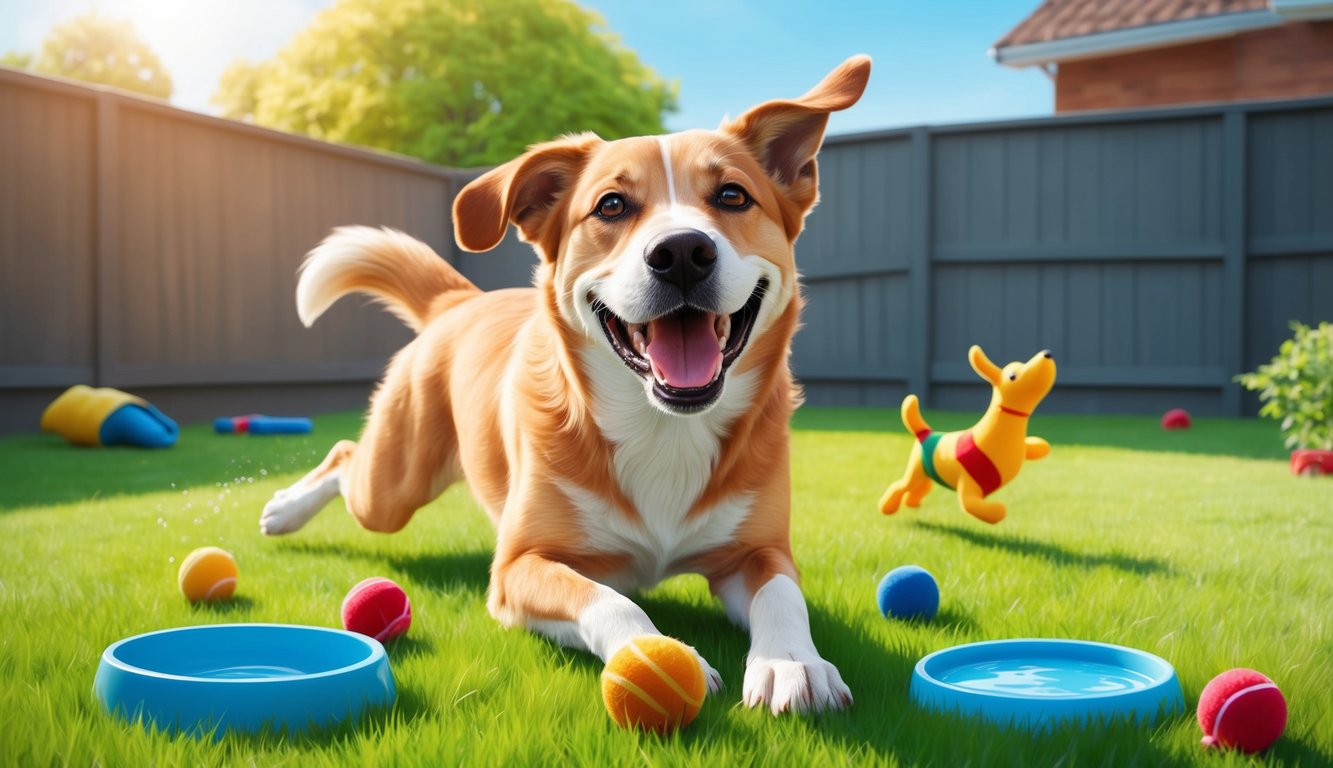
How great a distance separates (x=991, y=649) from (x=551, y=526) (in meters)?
1.13

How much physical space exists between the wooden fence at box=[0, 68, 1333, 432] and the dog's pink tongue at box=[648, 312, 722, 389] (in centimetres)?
713

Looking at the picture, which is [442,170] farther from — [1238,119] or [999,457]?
[999,457]

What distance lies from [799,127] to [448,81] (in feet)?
77.6

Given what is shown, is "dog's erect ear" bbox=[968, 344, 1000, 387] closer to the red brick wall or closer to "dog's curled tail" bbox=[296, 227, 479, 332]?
"dog's curled tail" bbox=[296, 227, 479, 332]

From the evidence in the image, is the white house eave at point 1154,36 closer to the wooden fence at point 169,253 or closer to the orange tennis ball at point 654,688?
the wooden fence at point 169,253

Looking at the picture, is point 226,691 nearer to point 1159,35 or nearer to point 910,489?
point 910,489

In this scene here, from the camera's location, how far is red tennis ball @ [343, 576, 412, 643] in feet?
8.82

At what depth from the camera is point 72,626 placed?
2.75 m

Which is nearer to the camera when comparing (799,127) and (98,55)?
(799,127)

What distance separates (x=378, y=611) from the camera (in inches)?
106

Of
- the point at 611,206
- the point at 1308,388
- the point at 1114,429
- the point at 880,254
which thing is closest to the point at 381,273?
the point at 611,206

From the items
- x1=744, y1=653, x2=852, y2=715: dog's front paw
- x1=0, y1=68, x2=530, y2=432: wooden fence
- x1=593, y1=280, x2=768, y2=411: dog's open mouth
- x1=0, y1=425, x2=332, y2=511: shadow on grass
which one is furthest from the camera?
x1=0, y1=68, x2=530, y2=432: wooden fence

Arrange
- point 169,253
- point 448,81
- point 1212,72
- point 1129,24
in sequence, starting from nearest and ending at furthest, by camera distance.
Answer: point 169,253
point 1129,24
point 1212,72
point 448,81

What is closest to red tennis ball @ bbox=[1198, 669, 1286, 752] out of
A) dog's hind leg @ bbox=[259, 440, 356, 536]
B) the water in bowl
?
the water in bowl
